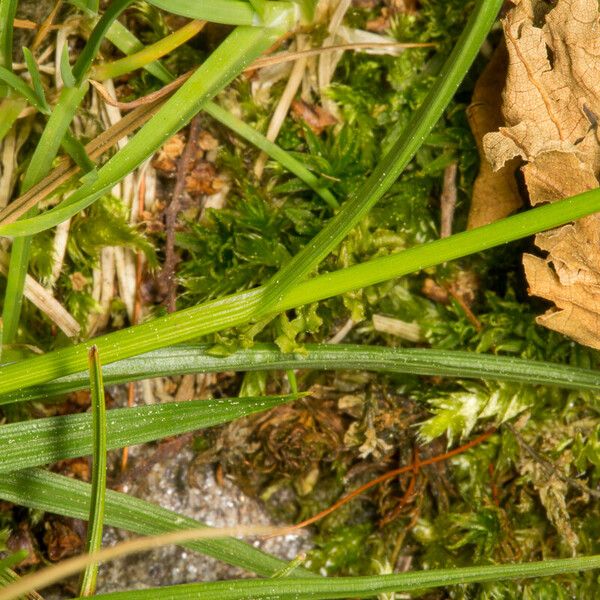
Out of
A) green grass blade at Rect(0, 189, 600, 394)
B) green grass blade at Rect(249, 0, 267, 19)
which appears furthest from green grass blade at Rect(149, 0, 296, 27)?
green grass blade at Rect(0, 189, 600, 394)

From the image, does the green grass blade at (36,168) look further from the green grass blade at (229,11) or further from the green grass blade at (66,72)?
the green grass blade at (229,11)

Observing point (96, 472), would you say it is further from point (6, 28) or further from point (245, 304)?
A: point (6, 28)

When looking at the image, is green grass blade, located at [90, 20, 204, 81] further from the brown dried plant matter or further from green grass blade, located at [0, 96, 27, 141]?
the brown dried plant matter

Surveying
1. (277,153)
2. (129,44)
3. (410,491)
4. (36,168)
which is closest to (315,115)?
(277,153)

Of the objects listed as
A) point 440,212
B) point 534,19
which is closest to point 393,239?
point 440,212

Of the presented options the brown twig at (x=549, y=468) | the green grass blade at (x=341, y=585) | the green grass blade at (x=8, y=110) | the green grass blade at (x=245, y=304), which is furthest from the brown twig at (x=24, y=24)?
the brown twig at (x=549, y=468)

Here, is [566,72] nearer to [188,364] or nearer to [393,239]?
[393,239]
